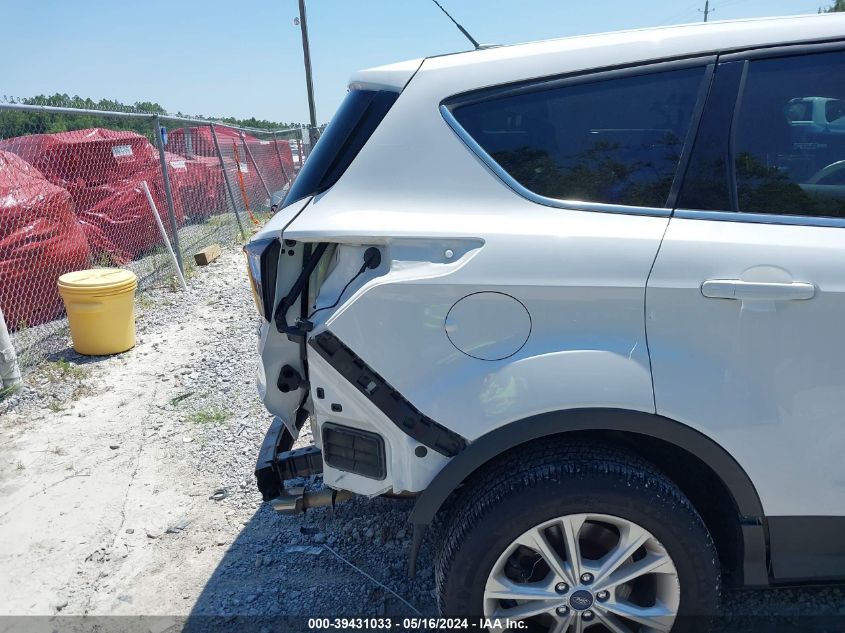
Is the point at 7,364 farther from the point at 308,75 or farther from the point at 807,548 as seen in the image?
the point at 308,75

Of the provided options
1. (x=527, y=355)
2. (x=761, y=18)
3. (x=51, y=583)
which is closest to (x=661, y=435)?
(x=527, y=355)

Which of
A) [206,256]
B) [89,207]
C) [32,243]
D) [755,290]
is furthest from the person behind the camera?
[206,256]

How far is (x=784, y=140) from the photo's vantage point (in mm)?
1909

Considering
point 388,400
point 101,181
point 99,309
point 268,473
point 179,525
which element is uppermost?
point 101,181

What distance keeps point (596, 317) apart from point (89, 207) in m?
8.17

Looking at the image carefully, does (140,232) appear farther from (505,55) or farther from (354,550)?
(505,55)

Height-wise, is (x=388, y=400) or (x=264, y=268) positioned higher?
(x=264, y=268)

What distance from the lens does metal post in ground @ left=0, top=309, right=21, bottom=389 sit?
4.54m

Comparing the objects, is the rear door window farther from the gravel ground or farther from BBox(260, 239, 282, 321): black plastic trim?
the gravel ground

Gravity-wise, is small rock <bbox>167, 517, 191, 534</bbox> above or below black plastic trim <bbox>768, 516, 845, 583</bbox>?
below

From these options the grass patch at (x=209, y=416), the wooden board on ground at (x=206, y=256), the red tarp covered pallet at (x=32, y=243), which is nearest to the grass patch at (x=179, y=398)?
the grass patch at (x=209, y=416)

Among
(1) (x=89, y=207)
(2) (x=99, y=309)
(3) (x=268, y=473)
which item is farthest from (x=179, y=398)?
(1) (x=89, y=207)

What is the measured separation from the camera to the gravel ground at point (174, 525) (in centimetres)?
260

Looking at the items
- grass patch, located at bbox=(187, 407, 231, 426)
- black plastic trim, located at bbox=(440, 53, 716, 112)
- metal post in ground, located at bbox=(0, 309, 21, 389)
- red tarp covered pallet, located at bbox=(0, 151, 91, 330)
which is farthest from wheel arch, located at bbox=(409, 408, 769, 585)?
red tarp covered pallet, located at bbox=(0, 151, 91, 330)
